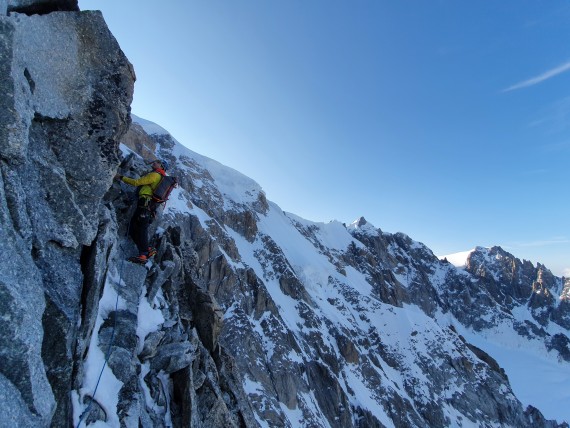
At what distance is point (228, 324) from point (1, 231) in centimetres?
4645

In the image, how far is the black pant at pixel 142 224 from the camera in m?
12.8

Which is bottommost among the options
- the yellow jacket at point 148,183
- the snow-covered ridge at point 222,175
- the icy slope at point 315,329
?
the icy slope at point 315,329

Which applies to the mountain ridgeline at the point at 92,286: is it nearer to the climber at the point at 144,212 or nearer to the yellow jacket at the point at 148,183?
the climber at the point at 144,212

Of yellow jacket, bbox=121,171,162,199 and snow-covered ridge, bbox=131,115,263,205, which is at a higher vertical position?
snow-covered ridge, bbox=131,115,263,205

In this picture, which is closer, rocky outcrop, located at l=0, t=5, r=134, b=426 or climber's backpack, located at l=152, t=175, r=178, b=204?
rocky outcrop, located at l=0, t=5, r=134, b=426

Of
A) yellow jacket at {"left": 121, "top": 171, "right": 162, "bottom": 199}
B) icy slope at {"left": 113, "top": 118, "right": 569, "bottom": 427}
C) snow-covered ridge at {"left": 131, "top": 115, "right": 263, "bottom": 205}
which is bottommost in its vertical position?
icy slope at {"left": 113, "top": 118, "right": 569, "bottom": 427}

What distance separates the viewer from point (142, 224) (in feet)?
42.3

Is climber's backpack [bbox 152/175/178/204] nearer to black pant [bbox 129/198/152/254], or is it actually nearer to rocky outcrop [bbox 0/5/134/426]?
black pant [bbox 129/198/152/254]

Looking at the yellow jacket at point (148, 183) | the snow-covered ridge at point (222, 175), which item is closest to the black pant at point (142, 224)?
the yellow jacket at point (148, 183)

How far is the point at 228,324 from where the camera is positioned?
49656 millimetres

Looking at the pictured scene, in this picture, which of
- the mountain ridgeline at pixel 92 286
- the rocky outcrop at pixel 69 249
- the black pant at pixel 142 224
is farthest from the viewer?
the black pant at pixel 142 224

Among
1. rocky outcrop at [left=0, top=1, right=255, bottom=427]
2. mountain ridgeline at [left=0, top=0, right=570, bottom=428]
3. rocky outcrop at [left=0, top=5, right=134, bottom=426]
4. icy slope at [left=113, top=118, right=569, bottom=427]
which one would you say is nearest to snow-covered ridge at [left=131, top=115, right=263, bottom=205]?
icy slope at [left=113, top=118, right=569, bottom=427]

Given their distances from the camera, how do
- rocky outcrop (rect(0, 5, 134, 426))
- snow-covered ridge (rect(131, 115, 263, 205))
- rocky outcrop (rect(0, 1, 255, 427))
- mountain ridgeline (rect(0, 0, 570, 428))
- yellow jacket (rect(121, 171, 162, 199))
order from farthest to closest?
snow-covered ridge (rect(131, 115, 263, 205))
yellow jacket (rect(121, 171, 162, 199))
mountain ridgeline (rect(0, 0, 570, 428))
rocky outcrop (rect(0, 1, 255, 427))
rocky outcrop (rect(0, 5, 134, 426))

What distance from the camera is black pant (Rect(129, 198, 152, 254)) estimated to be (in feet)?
42.1
